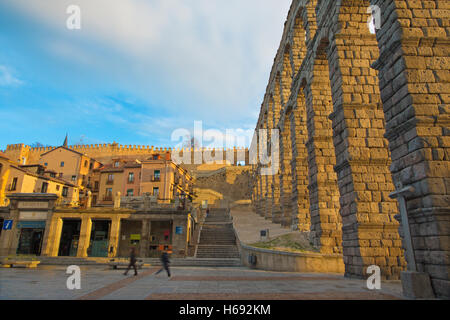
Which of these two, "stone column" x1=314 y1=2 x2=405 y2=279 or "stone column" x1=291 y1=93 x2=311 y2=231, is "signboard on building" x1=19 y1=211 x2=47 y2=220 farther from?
"stone column" x1=314 y1=2 x2=405 y2=279

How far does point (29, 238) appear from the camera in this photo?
1040 inches

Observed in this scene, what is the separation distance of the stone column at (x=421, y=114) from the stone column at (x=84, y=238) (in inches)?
1052

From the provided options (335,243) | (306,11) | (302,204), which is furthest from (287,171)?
(306,11)

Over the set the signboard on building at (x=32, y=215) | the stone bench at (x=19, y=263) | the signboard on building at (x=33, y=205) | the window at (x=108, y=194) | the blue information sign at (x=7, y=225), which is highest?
the window at (x=108, y=194)

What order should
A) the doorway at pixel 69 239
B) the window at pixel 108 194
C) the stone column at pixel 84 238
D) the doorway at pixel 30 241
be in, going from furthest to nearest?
the window at pixel 108 194 → the doorway at pixel 69 239 → the doorway at pixel 30 241 → the stone column at pixel 84 238

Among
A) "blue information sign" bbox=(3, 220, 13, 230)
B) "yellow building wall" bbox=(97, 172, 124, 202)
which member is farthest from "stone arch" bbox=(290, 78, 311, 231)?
"yellow building wall" bbox=(97, 172, 124, 202)

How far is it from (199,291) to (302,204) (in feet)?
38.7

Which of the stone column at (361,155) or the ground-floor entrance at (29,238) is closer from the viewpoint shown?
the stone column at (361,155)

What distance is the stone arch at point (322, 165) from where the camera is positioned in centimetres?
1316

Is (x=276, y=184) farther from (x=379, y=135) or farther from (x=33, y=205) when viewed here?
(x=33, y=205)

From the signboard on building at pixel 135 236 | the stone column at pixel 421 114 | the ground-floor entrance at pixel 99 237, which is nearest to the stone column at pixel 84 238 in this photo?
the ground-floor entrance at pixel 99 237

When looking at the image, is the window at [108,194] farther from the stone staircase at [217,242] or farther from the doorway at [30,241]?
the stone staircase at [217,242]

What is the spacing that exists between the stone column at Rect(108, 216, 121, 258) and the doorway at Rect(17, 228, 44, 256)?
24.3 ft

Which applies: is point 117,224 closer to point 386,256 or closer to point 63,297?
point 63,297
